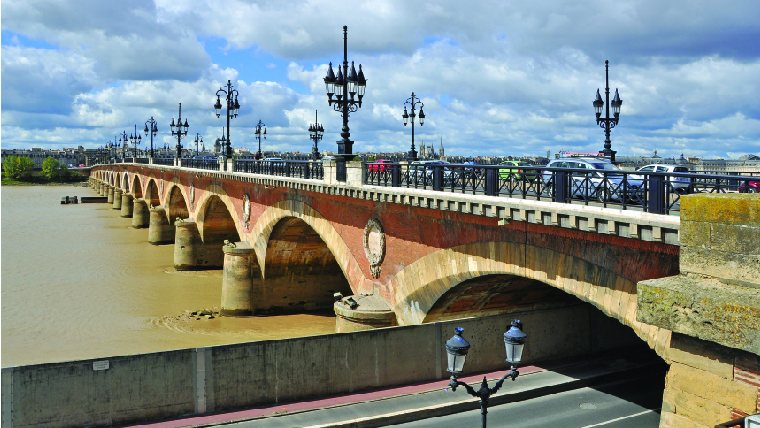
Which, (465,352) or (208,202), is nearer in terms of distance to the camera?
(465,352)

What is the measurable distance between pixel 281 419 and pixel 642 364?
1094 centimetres

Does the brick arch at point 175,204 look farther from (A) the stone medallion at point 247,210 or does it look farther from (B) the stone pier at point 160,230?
(A) the stone medallion at point 247,210

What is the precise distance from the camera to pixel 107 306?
31250 millimetres

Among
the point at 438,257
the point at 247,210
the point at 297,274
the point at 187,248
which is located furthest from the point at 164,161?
the point at 438,257

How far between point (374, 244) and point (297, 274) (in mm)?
12681

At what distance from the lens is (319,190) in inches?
880

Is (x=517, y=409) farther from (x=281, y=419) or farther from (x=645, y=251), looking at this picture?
A: (x=645, y=251)

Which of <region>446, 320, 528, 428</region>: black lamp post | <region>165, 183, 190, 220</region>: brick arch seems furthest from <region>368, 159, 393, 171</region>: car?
<region>165, 183, 190, 220</region>: brick arch

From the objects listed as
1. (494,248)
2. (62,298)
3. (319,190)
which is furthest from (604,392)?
(62,298)

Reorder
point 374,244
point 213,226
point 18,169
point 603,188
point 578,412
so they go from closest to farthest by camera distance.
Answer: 1. point 603,188
2. point 578,412
3. point 374,244
4. point 213,226
5. point 18,169

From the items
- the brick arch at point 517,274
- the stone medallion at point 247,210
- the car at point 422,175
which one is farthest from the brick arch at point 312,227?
the car at point 422,175

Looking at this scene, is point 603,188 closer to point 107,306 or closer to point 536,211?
point 536,211

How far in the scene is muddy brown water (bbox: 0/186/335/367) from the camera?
25266 millimetres

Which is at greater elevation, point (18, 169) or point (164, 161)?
point (18, 169)
